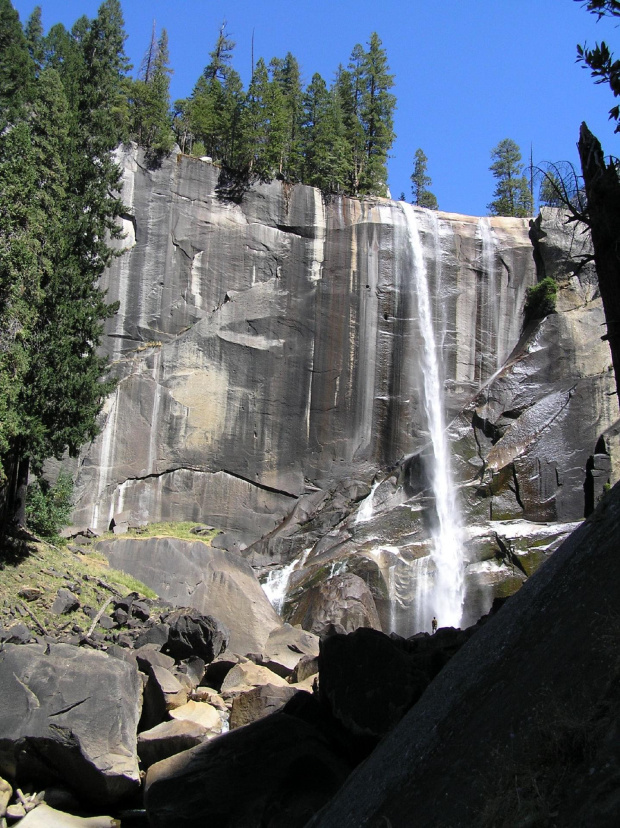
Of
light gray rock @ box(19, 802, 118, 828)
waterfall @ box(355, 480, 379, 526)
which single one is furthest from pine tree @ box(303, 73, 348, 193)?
light gray rock @ box(19, 802, 118, 828)

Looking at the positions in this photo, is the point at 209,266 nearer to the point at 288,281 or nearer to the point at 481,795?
the point at 288,281

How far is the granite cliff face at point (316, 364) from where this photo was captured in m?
26.0

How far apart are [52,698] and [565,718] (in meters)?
7.76

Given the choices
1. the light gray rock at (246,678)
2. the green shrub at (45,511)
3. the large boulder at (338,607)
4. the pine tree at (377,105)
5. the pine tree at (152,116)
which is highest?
the pine tree at (377,105)

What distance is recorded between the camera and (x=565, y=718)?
441 cm

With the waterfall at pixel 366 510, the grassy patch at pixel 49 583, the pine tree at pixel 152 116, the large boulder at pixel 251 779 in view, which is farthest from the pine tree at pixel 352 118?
the large boulder at pixel 251 779

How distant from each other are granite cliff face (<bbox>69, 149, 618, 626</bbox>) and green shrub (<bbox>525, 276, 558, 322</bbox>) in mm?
480

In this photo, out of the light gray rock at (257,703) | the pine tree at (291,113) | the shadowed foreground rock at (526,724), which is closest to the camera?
the shadowed foreground rock at (526,724)

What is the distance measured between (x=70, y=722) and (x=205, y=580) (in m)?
8.87

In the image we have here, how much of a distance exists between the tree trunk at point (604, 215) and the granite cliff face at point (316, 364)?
18812 mm

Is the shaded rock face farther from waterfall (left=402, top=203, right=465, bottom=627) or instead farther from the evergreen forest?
the evergreen forest

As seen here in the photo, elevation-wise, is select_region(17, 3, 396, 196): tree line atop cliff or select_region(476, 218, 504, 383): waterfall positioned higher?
select_region(17, 3, 396, 196): tree line atop cliff

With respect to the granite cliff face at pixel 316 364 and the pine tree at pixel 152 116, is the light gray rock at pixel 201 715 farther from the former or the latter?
the pine tree at pixel 152 116

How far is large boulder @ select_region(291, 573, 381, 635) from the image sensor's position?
1867cm
